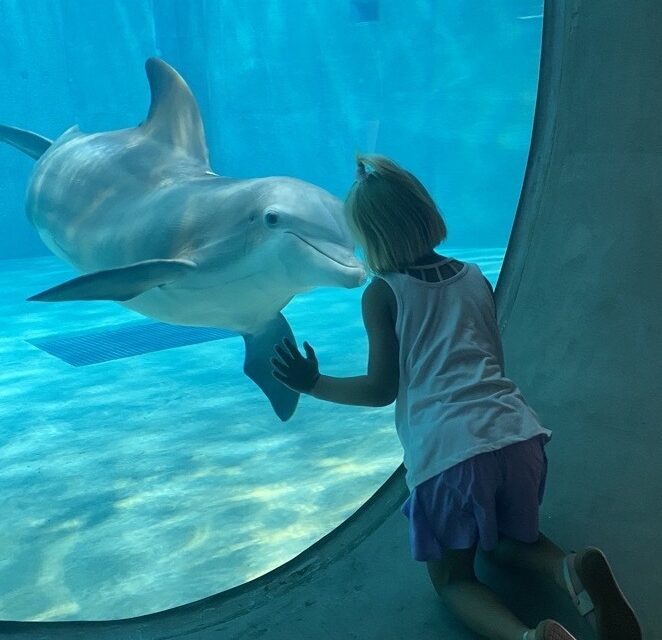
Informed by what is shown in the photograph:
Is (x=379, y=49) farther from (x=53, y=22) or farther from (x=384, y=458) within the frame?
(x=384, y=458)

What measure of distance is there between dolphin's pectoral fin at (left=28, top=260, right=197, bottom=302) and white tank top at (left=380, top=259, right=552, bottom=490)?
8.72ft

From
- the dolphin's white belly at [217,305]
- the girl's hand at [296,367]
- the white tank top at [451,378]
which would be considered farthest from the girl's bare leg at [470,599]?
the dolphin's white belly at [217,305]

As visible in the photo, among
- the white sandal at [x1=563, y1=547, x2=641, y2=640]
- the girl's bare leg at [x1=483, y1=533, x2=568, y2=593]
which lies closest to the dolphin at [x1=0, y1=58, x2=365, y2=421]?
the girl's bare leg at [x1=483, y1=533, x2=568, y2=593]

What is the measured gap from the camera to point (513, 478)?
2.06 meters

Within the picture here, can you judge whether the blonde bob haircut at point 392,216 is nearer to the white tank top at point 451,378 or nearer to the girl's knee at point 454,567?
the white tank top at point 451,378

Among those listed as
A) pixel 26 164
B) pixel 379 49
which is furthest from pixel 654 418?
pixel 379 49

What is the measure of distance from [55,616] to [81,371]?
5758 mm

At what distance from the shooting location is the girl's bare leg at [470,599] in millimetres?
1967

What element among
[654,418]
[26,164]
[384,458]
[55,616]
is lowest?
[26,164]

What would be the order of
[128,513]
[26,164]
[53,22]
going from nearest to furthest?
[128,513] < [26,164] < [53,22]

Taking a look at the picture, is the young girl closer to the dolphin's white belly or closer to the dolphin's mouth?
the dolphin's mouth

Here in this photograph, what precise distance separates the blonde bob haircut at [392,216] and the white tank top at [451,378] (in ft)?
0.22

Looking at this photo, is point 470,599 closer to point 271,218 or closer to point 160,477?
point 271,218

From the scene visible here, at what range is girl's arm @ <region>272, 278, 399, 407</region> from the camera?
2146 mm
